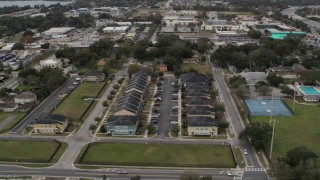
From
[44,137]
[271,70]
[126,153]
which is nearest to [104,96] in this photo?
[44,137]

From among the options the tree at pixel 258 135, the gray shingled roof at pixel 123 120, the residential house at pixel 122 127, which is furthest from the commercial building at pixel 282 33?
the residential house at pixel 122 127

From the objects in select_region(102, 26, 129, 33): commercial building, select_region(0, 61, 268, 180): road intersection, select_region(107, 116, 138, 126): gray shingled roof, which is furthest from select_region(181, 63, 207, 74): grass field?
select_region(102, 26, 129, 33): commercial building

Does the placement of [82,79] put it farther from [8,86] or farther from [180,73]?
[180,73]

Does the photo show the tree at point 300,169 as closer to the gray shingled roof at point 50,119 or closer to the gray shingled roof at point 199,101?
the gray shingled roof at point 199,101

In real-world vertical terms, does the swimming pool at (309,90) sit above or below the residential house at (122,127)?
below

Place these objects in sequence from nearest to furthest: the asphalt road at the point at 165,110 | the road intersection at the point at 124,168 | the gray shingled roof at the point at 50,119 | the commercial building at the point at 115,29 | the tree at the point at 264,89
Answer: the road intersection at the point at 124,168
the gray shingled roof at the point at 50,119
the asphalt road at the point at 165,110
the tree at the point at 264,89
the commercial building at the point at 115,29

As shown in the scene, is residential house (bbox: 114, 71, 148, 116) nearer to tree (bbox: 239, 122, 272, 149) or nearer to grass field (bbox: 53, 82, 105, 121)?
grass field (bbox: 53, 82, 105, 121)

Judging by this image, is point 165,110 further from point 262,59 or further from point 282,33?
point 282,33
